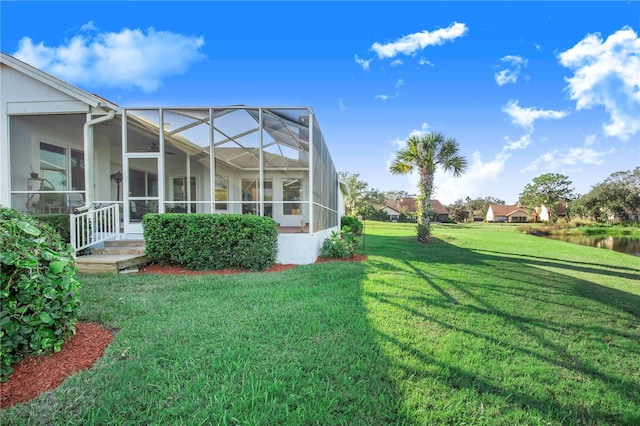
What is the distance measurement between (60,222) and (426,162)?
1376cm

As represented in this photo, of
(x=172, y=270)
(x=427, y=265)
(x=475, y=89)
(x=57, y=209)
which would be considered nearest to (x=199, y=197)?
(x=57, y=209)

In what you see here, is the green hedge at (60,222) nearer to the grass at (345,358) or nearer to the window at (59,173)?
the window at (59,173)

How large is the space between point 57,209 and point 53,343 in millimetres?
7032

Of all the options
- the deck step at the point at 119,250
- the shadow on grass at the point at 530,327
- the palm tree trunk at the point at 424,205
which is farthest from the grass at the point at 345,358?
the palm tree trunk at the point at 424,205

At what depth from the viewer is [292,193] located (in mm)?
12227

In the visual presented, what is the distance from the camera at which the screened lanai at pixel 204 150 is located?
7.11m

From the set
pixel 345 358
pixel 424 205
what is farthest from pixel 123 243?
pixel 424 205

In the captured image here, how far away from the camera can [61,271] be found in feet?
→ 7.47

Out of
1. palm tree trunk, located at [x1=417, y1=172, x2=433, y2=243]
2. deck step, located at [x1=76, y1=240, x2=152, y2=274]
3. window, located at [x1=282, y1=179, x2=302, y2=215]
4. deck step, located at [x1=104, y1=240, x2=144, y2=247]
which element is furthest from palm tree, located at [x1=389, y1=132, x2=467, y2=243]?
deck step, located at [x1=76, y1=240, x2=152, y2=274]

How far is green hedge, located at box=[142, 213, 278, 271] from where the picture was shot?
6.08 meters

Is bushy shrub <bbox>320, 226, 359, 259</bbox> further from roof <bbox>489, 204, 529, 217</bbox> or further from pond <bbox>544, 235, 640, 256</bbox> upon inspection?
roof <bbox>489, 204, 529, 217</bbox>

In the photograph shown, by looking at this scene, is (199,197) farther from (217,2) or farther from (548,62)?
(548,62)

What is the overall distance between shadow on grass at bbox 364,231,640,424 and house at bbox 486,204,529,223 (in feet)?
245

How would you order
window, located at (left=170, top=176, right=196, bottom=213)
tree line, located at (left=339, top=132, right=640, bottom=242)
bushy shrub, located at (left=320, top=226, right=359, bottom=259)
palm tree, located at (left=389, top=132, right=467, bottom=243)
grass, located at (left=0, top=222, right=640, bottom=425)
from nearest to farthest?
1. grass, located at (left=0, top=222, right=640, bottom=425)
2. bushy shrub, located at (left=320, top=226, right=359, bottom=259)
3. window, located at (left=170, top=176, right=196, bottom=213)
4. palm tree, located at (left=389, top=132, right=467, bottom=243)
5. tree line, located at (left=339, top=132, right=640, bottom=242)
